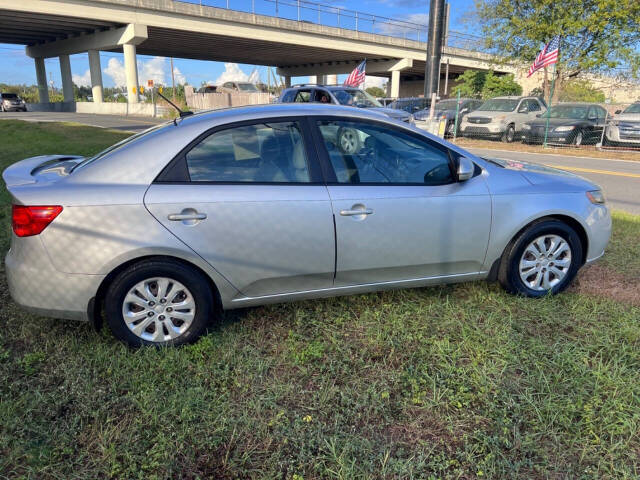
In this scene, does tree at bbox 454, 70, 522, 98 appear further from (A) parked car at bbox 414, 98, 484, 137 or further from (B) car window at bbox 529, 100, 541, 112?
(B) car window at bbox 529, 100, 541, 112

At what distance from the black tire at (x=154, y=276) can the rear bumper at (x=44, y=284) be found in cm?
13

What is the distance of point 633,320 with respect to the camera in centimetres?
339

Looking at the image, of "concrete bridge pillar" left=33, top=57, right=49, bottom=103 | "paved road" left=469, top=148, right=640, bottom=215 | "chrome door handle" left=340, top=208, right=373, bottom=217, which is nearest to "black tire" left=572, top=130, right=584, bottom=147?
"paved road" left=469, top=148, right=640, bottom=215

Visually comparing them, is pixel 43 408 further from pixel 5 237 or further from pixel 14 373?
pixel 5 237

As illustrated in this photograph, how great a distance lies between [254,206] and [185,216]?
421 millimetres

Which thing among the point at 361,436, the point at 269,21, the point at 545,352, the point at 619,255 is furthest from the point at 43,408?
the point at 269,21

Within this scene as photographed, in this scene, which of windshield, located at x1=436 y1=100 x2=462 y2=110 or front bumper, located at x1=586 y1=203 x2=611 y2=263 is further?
windshield, located at x1=436 y1=100 x2=462 y2=110

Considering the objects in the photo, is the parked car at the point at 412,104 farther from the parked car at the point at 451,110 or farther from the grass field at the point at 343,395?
the grass field at the point at 343,395

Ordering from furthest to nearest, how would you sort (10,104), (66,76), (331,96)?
(66,76)
(10,104)
(331,96)

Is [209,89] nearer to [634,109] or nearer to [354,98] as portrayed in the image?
[354,98]

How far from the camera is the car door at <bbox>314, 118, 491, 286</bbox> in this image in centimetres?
319

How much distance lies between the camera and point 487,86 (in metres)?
38.2

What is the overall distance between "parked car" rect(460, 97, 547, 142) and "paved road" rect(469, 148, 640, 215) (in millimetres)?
2311

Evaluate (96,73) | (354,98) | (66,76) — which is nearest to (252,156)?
(354,98)
